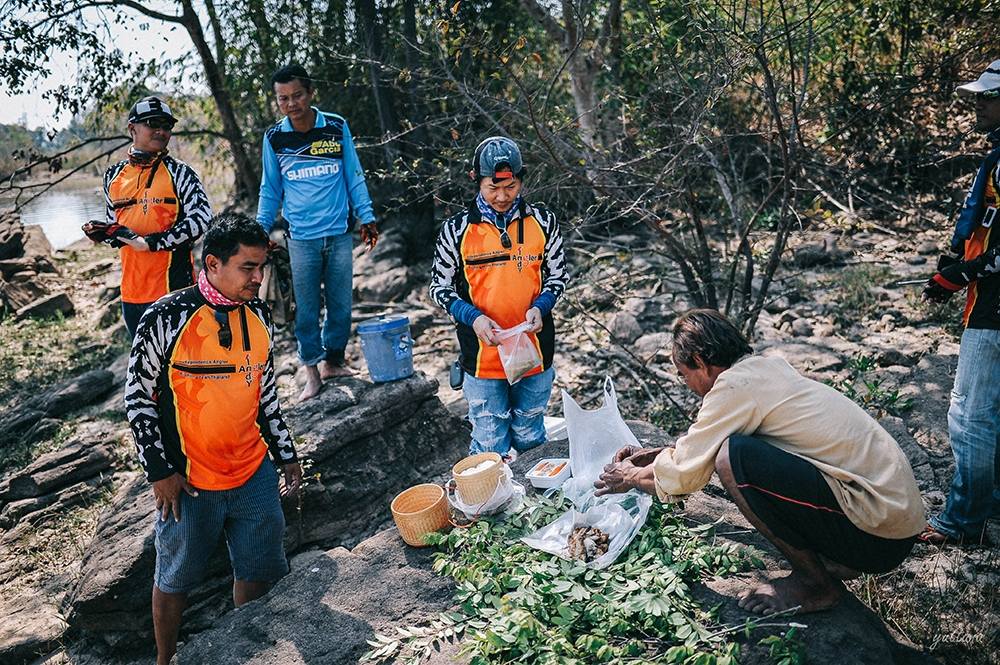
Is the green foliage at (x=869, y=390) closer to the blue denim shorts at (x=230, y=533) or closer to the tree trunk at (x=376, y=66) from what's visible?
the blue denim shorts at (x=230, y=533)

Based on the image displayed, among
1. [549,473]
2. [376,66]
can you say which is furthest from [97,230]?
[376,66]

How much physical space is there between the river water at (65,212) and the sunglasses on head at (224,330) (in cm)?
1483

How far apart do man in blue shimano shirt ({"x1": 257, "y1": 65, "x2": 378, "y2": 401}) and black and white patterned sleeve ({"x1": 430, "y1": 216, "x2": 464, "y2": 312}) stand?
1004 millimetres

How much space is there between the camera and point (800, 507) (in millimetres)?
2555

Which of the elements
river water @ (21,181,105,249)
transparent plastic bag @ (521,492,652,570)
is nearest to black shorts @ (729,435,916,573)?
transparent plastic bag @ (521,492,652,570)

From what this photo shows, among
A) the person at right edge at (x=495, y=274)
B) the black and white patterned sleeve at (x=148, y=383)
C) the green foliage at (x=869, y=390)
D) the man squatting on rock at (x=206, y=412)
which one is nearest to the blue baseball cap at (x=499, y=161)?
the person at right edge at (x=495, y=274)

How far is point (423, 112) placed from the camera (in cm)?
896

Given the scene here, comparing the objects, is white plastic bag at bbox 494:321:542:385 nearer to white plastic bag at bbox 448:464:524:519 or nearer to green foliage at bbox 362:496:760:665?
white plastic bag at bbox 448:464:524:519

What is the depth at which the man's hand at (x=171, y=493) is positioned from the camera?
2.93 m

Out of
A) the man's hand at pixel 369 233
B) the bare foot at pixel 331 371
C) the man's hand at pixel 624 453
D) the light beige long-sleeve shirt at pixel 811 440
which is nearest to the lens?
the light beige long-sleeve shirt at pixel 811 440

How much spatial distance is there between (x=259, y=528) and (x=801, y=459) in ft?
7.33

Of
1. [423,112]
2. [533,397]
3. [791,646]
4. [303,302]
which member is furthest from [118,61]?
[791,646]

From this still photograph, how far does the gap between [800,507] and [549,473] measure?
1.31 meters

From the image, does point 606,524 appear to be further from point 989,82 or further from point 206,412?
point 989,82
